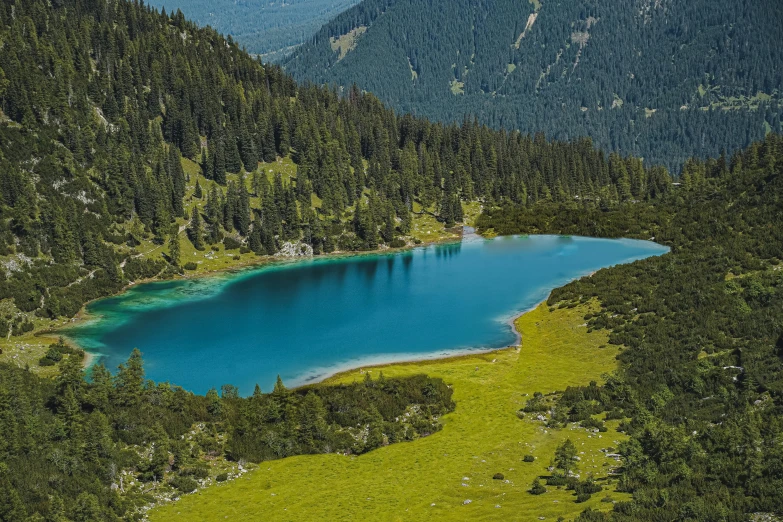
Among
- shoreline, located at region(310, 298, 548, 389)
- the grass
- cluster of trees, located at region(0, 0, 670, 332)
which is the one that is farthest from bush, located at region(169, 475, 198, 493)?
cluster of trees, located at region(0, 0, 670, 332)

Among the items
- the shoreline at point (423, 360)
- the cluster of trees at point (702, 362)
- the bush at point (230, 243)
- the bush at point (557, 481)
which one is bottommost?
the shoreline at point (423, 360)

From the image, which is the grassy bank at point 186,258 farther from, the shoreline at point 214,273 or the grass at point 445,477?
the grass at point 445,477

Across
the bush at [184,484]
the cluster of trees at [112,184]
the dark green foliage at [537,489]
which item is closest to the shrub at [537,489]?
the dark green foliage at [537,489]

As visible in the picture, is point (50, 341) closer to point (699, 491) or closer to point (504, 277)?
point (504, 277)

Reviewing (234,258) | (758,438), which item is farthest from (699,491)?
(234,258)

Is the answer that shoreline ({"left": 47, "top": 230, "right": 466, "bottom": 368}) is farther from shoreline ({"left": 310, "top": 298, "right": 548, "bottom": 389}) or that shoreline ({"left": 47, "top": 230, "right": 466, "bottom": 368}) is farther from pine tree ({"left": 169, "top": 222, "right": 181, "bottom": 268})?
shoreline ({"left": 310, "top": 298, "right": 548, "bottom": 389})
